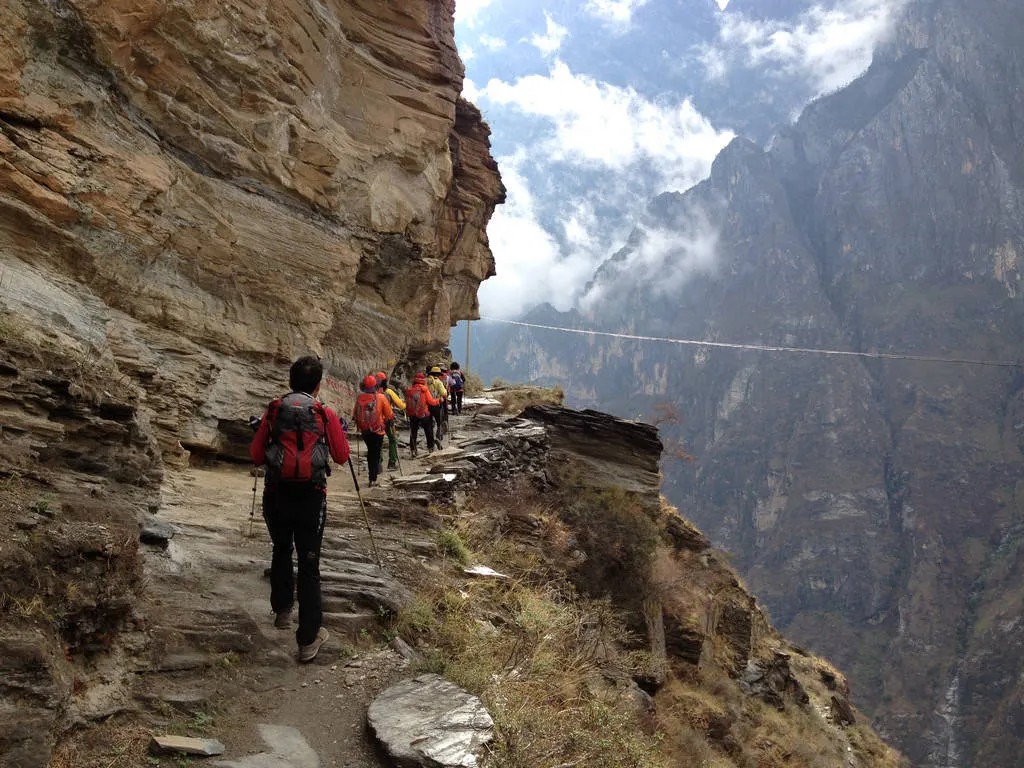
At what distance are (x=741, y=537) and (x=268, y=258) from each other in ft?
440

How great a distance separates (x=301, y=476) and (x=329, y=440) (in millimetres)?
354

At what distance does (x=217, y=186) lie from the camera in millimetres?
12109

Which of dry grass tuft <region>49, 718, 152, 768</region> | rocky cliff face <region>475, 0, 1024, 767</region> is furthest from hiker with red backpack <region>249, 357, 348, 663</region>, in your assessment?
rocky cliff face <region>475, 0, 1024, 767</region>

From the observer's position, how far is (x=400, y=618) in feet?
20.4

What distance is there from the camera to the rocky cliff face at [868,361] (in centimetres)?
10444

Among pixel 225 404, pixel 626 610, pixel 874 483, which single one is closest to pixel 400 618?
pixel 225 404

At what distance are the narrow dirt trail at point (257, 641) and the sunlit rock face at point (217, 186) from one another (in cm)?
270

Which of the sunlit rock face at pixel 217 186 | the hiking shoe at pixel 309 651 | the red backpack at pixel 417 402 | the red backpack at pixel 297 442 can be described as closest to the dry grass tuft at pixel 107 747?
the hiking shoe at pixel 309 651

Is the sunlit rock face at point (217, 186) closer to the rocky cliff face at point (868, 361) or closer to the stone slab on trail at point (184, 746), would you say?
the stone slab on trail at point (184, 746)

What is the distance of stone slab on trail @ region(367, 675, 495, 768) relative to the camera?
4.25m

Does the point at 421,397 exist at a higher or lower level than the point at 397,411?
higher

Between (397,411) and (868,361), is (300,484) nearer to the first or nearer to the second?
(397,411)

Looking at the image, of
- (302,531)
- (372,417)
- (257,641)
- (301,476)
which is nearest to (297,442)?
(301,476)

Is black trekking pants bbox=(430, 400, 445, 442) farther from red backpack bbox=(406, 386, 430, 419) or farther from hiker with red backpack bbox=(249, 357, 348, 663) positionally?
hiker with red backpack bbox=(249, 357, 348, 663)
